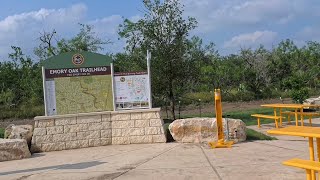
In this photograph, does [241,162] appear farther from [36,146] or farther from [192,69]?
[192,69]

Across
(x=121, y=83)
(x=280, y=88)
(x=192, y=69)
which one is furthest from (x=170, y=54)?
(x=280, y=88)

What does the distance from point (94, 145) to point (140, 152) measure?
201 cm

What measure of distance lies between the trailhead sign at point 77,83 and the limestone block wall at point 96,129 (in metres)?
0.32

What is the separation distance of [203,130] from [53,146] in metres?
4.03

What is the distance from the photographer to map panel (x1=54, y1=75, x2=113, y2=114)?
38.7 ft

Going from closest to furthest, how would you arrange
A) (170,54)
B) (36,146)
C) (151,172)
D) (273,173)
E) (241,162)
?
(273,173), (151,172), (241,162), (36,146), (170,54)

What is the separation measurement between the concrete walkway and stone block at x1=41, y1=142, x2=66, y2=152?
1.26ft

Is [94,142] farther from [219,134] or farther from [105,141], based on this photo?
[219,134]

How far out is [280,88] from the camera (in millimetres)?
32344

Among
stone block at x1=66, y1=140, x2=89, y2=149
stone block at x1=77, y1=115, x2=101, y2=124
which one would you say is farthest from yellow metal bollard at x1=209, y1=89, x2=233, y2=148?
stone block at x1=66, y1=140, x2=89, y2=149

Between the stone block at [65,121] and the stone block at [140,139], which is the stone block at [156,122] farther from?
the stone block at [65,121]

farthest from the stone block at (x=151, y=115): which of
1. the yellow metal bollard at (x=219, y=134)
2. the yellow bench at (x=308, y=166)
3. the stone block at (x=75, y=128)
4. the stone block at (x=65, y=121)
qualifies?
the yellow bench at (x=308, y=166)

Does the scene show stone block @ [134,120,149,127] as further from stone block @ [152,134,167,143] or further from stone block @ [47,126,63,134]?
stone block @ [47,126,63,134]

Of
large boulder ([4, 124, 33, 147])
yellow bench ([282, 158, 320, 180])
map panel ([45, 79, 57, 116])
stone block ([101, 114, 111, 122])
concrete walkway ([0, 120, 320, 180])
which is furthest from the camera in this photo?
map panel ([45, 79, 57, 116])
